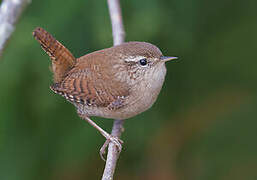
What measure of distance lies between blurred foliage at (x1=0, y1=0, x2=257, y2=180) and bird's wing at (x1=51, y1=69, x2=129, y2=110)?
52 cm

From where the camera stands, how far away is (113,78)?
3.57 metres

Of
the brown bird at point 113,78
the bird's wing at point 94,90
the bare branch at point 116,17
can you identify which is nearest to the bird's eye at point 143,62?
the brown bird at point 113,78

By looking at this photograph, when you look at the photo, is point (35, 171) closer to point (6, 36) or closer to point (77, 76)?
point (77, 76)

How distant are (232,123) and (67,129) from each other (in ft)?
5.14

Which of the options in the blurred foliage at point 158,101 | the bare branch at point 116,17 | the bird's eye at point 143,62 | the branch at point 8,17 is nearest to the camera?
the branch at point 8,17

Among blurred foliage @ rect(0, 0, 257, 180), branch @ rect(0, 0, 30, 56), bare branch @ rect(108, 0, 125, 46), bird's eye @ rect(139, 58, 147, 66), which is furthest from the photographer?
blurred foliage @ rect(0, 0, 257, 180)

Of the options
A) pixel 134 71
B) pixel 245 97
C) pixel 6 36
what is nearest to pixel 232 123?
pixel 245 97

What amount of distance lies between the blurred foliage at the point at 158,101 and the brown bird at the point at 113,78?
468mm

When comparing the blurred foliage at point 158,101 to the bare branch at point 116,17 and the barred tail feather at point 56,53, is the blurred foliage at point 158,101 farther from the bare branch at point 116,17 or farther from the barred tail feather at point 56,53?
the barred tail feather at point 56,53

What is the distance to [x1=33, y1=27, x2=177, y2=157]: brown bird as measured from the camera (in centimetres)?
348

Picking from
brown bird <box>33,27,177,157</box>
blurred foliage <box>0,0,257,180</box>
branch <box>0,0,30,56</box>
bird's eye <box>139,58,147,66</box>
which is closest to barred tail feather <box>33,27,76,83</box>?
brown bird <box>33,27,177,157</box>

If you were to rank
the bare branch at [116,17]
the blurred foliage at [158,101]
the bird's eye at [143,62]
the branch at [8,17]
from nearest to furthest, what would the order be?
the branch at [8,17] < the bird's eye at [143,62] < the bare branch at [116,17] < the blurred foliage at [158,101]

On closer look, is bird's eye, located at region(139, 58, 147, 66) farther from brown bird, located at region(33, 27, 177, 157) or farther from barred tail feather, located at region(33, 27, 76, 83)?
barred tail feather, located at region(33, 27, 76, 83)

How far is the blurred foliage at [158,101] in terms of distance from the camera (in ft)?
13.3
